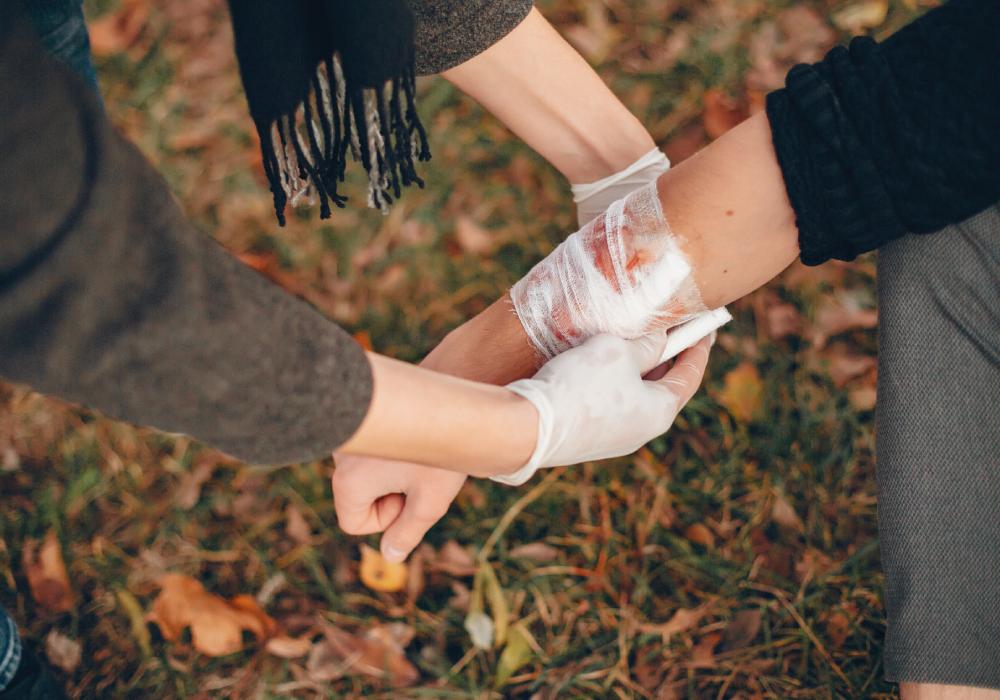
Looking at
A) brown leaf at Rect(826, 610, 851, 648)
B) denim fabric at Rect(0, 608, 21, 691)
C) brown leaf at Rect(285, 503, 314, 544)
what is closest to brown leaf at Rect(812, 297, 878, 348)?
brown leaf at Rect(826, 610, 851, 648)

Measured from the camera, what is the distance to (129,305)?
2.58ft

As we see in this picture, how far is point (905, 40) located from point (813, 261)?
14.1 inches

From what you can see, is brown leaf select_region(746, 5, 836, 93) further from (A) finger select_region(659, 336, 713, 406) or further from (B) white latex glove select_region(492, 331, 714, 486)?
(B) white latex glove select_region(492, 331, 714, 486)

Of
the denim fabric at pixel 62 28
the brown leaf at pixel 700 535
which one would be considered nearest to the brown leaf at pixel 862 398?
the brown leaf at pixel 700 535

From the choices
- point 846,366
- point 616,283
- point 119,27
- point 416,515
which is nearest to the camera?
point 616,283

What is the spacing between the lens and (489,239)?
2180 millimetres

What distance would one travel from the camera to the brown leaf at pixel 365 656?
5.69 feet

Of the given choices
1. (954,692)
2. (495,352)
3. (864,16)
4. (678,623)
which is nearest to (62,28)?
(495,352)

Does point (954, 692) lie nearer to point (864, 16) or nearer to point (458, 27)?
point (458, 27)

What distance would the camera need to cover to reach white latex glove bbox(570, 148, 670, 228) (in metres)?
1.66

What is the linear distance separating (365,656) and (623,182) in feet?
4.15

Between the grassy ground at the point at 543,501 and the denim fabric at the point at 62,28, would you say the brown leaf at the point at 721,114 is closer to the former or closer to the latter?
the grassy ground at the point at 543,501

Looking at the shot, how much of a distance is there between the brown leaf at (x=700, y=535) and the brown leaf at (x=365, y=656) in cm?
72

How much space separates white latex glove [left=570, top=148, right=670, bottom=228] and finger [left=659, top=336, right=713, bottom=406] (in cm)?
37
